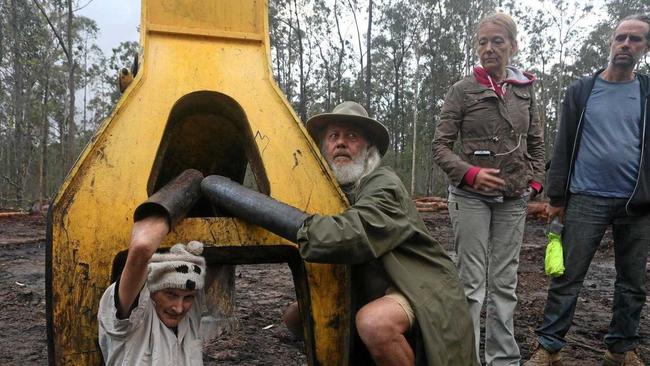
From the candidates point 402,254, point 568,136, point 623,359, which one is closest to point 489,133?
point 568,136

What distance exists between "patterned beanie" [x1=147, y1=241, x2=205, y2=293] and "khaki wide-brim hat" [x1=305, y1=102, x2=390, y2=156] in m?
0.96

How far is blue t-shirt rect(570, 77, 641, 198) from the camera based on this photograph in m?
3.07

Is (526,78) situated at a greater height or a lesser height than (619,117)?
greater

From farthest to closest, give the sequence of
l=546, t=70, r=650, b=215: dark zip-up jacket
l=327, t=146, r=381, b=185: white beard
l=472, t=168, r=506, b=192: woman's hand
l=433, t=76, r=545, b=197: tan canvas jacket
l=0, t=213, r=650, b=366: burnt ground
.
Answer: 1. l=0, t=213, r=650, b=366: burnt ground
2. l=546, t=70, r=650, b=215: dark zip-up jacket
3. l=433, t=76, r=545, b=197: tan canvas jacket
4. l=472, t=168, r=506, b=192: woman's hand
5. l=327, t=146, r=381, b=185: white beard

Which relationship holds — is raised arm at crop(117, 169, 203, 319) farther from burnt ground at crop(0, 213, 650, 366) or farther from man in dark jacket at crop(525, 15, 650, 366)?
man in dark jacket at crop(525, 15, 650, 366)

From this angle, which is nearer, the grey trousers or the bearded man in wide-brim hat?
the bearded man in wide-brim hat

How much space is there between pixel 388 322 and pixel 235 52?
1.40 m

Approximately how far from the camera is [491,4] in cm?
3092

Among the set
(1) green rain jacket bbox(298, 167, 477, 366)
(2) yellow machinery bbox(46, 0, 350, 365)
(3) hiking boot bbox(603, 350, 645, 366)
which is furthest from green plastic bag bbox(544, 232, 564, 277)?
(2) yellow machinery bbox(46, 0, 350, 365)

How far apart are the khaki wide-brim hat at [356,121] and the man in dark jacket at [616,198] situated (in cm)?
131

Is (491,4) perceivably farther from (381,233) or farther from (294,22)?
(381,233)

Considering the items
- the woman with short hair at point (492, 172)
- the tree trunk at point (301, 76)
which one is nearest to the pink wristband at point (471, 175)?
the woman with short hair at point (492, 172)

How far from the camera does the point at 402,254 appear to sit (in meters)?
2.18

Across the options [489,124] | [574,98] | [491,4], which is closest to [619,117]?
[574,98]
